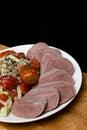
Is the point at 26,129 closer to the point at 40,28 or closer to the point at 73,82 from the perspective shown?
the point at 73,82

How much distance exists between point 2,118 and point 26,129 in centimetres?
9

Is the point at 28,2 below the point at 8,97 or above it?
above

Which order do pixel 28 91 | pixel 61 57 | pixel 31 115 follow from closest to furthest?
pixel 31 115
pixel 28 91
pixel 61 57

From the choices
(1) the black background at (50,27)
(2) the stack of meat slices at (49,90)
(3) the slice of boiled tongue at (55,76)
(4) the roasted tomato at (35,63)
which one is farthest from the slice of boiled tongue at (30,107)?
(1) the black background at (50,27)

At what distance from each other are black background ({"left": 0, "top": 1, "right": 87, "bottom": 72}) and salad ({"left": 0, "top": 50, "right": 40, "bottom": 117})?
0.88 m

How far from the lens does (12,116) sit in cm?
113

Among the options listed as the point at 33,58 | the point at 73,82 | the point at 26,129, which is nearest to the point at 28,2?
the point at 33,58

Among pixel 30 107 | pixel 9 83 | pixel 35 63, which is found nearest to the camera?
pixel 30 107

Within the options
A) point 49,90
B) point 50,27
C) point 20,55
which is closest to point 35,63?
point 20,55

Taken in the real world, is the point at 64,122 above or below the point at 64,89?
below

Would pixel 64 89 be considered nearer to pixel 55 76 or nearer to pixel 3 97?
pixel 55 76

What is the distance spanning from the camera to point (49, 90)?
1.12 m

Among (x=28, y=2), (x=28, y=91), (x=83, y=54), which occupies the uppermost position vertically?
(x=28, y=2)

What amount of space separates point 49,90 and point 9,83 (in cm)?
17
